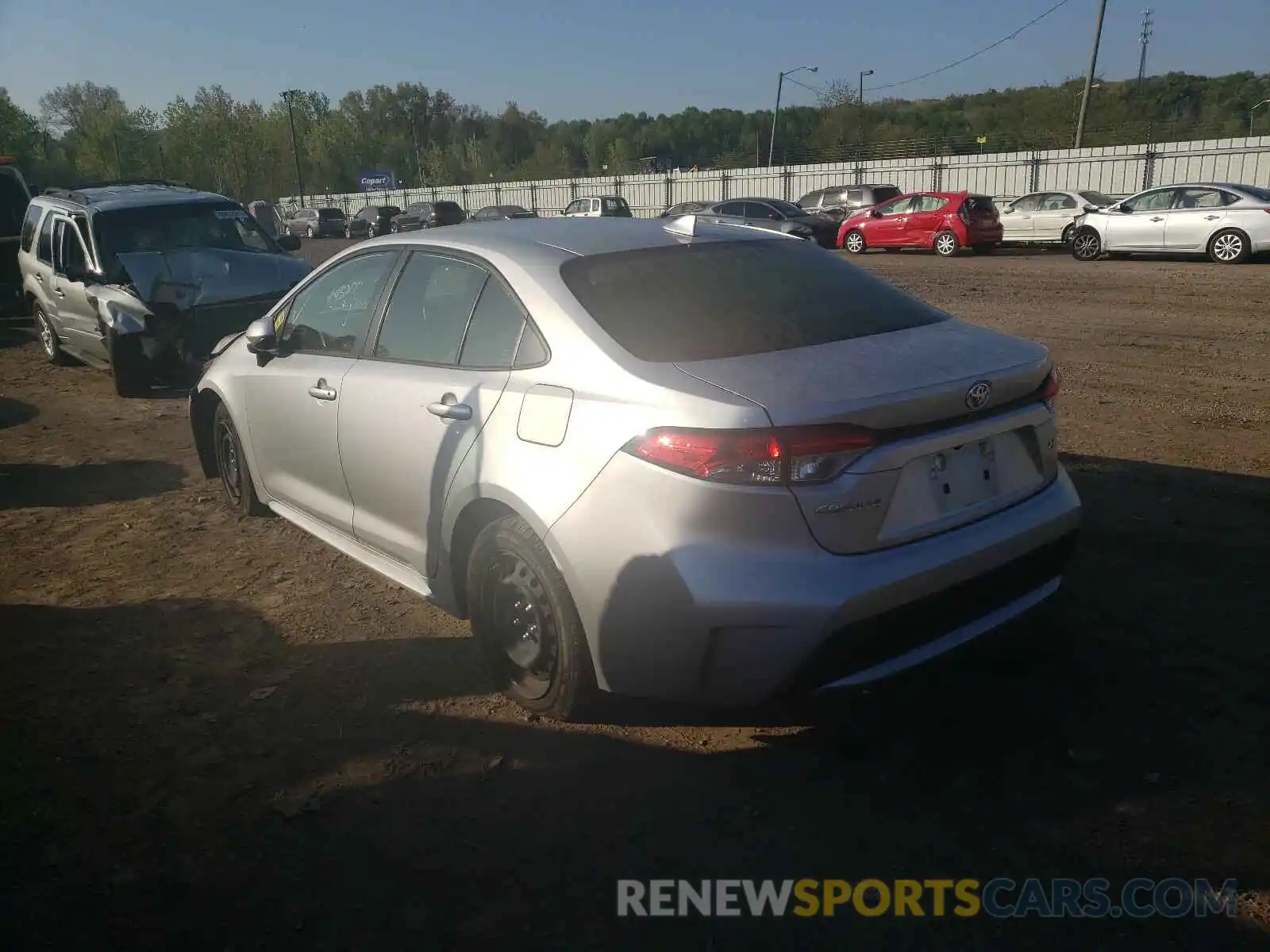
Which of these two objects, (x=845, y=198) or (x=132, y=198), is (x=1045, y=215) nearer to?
(x=845, y=198)

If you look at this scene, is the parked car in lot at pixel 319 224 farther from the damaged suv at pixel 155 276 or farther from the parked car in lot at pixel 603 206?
the damaged suv at pixel 155 276

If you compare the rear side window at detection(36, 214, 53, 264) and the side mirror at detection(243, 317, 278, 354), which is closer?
the side mirror at detection(243, 317, 278, 354)

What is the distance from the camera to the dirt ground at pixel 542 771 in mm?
2539

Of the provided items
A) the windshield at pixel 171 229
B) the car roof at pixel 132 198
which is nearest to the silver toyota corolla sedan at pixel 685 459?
the windshield at pixel 171 229

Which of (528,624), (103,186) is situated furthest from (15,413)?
(528,624)

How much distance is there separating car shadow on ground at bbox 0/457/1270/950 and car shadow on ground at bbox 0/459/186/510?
8.53ft

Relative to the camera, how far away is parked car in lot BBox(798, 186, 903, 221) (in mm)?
30969

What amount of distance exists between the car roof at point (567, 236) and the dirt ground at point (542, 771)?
160 centimetres

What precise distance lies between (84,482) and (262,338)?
9.64 ft

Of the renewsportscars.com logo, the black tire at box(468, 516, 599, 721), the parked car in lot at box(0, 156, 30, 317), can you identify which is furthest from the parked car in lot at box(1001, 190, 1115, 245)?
the renewsportscars.com logo

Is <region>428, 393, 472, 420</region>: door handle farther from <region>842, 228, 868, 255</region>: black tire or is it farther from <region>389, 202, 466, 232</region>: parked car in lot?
<region>389, 202, 466, 232</region>: parked car in lot

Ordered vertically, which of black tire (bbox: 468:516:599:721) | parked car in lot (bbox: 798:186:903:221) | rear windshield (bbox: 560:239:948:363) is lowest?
black tire (bbox: 468:516:599:721)

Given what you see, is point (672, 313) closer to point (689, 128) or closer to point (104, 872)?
point (104, 872)

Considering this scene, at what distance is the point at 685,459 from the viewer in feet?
8.96
